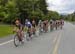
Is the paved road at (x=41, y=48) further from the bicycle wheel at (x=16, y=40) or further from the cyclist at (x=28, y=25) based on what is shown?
the cyclist at (x=28, y=25)

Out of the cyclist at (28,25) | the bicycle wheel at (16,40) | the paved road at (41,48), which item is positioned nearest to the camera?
the paved road at (41,48)

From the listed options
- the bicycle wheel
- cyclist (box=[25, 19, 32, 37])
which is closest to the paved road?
the bicycle wheel

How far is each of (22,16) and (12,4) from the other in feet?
19.5

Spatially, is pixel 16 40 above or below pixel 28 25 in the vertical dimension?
below

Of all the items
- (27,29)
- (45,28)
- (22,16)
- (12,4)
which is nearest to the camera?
(27,29)

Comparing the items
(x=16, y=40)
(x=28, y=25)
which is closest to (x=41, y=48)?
(x=16, y=40)

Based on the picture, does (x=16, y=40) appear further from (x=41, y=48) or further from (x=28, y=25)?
(x=28, y=25)

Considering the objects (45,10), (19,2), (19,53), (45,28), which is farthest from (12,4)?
(19,53)

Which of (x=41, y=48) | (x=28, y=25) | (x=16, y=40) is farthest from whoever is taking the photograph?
(x=28, y=25)

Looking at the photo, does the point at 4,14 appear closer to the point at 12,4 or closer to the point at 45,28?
the point at 12,4

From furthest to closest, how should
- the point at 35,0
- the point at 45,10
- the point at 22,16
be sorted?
1. the point at 45,10
2. the point at 35,0
3. the point at 22,16

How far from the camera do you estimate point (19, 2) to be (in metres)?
66.9

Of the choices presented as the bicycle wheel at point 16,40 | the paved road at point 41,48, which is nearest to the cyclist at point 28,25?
the paved road at point 41,48

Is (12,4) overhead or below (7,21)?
overhead
